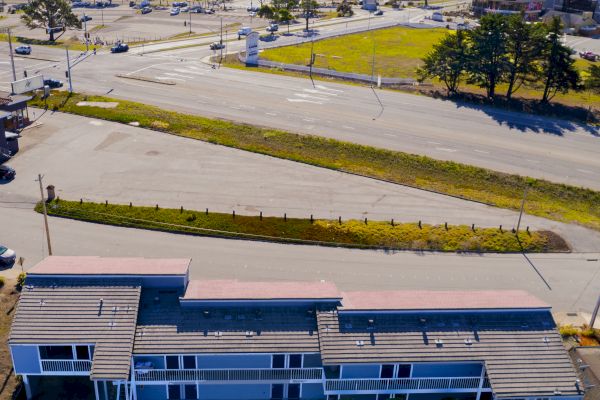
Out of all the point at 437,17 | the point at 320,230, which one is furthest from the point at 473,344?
the point at 437,17

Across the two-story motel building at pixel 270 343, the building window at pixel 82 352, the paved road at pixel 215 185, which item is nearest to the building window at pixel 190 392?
Result: the two-story motel building at pixel 270 343

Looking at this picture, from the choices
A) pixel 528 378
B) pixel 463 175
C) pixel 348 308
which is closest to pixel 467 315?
pixel 528 378

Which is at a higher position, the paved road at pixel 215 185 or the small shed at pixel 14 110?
the small shed at pixel 14 110

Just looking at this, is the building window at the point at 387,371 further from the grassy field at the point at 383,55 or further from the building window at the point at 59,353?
the grassy field at the point at 383,55

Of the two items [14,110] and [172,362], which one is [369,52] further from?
[172,362]

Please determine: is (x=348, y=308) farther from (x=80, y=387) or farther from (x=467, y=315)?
(x=80, y=387)

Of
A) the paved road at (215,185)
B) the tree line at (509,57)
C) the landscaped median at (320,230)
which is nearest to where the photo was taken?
the landscaped median at (320,230)

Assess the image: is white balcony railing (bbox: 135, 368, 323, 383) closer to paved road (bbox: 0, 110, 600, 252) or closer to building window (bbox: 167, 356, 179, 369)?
building window (bbox: 167, 356, 179, 369)
